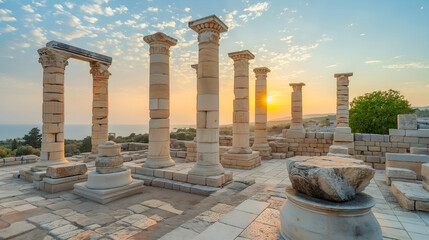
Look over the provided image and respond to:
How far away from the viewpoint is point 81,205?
5.79 m

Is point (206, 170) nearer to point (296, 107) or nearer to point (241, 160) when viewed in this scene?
point (241, 160)

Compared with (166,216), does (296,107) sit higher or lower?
higher

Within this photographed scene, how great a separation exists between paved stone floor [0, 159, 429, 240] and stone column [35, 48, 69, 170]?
2.39 meters

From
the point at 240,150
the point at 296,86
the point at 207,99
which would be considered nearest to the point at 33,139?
the point at 240,150

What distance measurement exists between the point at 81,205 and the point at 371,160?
1300 centimetres

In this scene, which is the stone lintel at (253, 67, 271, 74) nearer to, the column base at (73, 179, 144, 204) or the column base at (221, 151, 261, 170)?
the column base at (221, 151, 261, 170)

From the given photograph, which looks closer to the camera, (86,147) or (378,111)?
(378,111)

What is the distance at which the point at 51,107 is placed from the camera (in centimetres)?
940

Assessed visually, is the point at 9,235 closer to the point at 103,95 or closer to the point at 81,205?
the point at 81,205

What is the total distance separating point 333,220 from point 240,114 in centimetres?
842

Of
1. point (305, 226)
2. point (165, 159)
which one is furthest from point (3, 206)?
point (305, 226)

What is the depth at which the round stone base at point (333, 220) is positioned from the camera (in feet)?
8.64

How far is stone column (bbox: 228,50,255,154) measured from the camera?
10914 millimetres

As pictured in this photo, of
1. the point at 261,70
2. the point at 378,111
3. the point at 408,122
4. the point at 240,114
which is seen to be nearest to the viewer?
the point at 408,122
